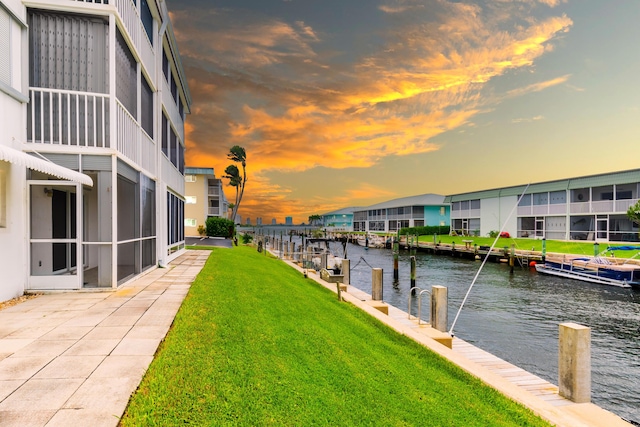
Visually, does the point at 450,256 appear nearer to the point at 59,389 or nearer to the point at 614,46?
the point at 614,46

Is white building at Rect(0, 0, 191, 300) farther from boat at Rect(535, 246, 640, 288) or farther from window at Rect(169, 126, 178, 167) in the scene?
boat at Rect(535, 246, 640, 288)

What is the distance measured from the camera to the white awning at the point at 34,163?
6.33 metres

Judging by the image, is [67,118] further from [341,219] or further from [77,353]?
[341,219]

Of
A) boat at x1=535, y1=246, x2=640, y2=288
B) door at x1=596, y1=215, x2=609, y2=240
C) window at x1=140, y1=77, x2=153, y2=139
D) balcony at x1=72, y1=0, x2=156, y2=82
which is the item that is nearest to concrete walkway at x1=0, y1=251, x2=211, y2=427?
window at x1=140, y1=77, x2=153, y2=139

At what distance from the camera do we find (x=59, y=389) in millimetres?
3822

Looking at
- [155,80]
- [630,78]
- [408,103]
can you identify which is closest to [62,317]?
[155,80]

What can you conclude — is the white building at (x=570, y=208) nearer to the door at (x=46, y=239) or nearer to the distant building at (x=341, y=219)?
the door at (x=46, y=239)

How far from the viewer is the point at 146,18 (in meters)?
12.6

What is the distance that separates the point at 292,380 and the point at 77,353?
291 centimetres

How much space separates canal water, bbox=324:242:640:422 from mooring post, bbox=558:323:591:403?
3.31 metres

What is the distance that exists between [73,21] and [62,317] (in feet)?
23.8

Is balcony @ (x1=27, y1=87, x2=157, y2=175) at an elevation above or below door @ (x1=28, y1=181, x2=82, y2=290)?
above

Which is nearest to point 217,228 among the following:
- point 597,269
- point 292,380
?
point 597,269

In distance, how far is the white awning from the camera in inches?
→ 249
